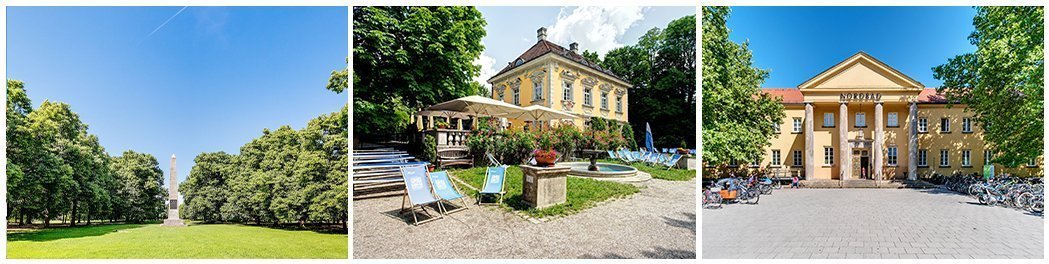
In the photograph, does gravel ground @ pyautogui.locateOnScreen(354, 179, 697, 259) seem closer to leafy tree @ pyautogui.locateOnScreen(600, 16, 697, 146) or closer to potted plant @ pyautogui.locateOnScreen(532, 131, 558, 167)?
potted plant @ pyautogui.locateOnScreen(532, 131, 558, 167)

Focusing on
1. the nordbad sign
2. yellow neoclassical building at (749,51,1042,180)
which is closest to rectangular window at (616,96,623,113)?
yellow neoclassical building at (749,51,1042,180)

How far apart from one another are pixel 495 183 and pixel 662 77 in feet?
5.64

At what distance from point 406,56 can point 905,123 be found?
10768 mm

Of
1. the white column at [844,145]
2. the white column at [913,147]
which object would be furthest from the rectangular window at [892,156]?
the white column at [913,147]

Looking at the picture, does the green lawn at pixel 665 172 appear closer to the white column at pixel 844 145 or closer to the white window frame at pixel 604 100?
the white window frame at pixel 604 100

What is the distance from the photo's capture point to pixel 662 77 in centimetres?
351

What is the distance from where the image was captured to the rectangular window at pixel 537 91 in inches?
140

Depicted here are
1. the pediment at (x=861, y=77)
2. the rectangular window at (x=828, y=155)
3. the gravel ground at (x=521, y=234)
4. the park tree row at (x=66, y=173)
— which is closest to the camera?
the gravel ground at (x=521, y=234)

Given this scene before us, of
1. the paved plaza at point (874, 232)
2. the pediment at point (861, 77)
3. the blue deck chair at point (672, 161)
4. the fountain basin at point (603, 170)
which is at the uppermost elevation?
the pediment at point (861, 77)

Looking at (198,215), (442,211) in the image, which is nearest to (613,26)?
(442,211)

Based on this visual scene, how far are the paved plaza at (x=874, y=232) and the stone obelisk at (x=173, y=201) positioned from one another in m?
7.81

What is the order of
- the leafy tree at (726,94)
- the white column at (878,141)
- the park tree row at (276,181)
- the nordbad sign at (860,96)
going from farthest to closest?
1. the white column at (878,141)
2. the nordbad sign at (860,96)
3. the park tree row at (276,181)
4. the leafy tree at (726,94)

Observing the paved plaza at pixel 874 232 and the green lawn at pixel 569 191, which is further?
the paved plaza at pixel 874 232

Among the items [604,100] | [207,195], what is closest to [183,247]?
[604,100]
